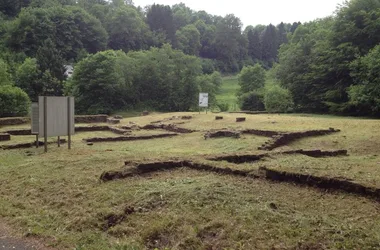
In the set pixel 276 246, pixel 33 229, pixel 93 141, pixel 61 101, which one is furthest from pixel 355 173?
pixel 93 141

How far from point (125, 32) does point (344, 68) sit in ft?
170

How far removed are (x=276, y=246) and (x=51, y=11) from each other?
6635 centimetres

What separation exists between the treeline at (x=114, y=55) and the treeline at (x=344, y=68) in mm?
13143

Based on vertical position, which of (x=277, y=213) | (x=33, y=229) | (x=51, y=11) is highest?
(x=51, y=11)

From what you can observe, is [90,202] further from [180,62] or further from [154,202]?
[180,62]

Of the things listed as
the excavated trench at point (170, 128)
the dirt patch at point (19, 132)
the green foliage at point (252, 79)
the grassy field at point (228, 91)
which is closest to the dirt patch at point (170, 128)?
the excavated trench at point (170, 128)

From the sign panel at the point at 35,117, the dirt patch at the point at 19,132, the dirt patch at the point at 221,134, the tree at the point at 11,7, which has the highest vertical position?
the tree at the point at 11,7

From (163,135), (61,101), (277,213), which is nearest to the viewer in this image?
(277,213)

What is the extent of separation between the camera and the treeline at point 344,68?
25359 millimetres

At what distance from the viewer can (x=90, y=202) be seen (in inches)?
251

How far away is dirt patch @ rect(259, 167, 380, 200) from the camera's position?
580 centimetres

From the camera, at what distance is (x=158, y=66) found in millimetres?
44469

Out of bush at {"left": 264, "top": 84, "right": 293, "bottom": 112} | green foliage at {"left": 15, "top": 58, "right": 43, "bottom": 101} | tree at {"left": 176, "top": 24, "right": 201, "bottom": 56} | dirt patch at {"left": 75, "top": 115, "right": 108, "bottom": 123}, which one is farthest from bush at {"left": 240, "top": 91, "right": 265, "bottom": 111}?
tree at {"left": 176, "top": 24, "right": 201, "bottom": 56}

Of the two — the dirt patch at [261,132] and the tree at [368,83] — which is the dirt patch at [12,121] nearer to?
the dirt patch at [261,132]
